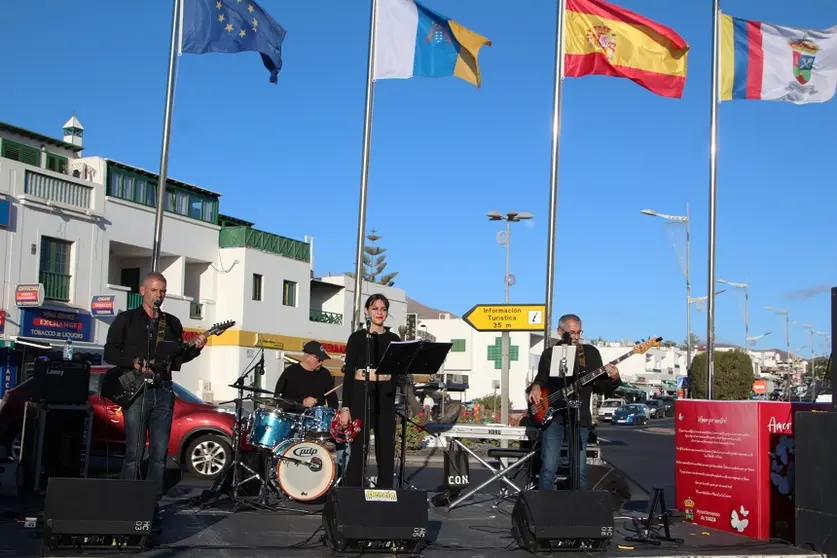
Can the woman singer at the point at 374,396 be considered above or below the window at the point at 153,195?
below

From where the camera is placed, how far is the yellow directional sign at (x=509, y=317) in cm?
1658

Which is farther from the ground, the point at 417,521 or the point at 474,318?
the point at 474,318

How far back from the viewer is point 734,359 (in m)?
51.8

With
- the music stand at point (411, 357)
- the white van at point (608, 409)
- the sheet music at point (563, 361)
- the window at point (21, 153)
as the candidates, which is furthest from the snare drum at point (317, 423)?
the white van at point (608, 409)

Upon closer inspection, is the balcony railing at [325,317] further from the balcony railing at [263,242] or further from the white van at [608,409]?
the white van at [608,409]

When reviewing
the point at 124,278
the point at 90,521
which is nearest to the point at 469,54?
the point at 90,521

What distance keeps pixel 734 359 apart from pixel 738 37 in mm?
40396

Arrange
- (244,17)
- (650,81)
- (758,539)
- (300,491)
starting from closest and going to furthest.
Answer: (758,539), (300,491), (244,17), (650,81)

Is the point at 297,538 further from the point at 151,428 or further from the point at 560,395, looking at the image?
the point at 560,395

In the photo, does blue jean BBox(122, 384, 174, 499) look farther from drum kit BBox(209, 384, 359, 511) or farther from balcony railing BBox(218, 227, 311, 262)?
balcony railing BBox(218, 227, 311, 262)

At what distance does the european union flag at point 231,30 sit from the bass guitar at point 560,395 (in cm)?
653

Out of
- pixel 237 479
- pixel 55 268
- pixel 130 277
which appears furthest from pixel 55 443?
pixel 130 277

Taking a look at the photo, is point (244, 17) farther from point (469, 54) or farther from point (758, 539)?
point (758, 539)

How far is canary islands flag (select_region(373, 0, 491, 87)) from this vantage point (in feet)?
45.0
